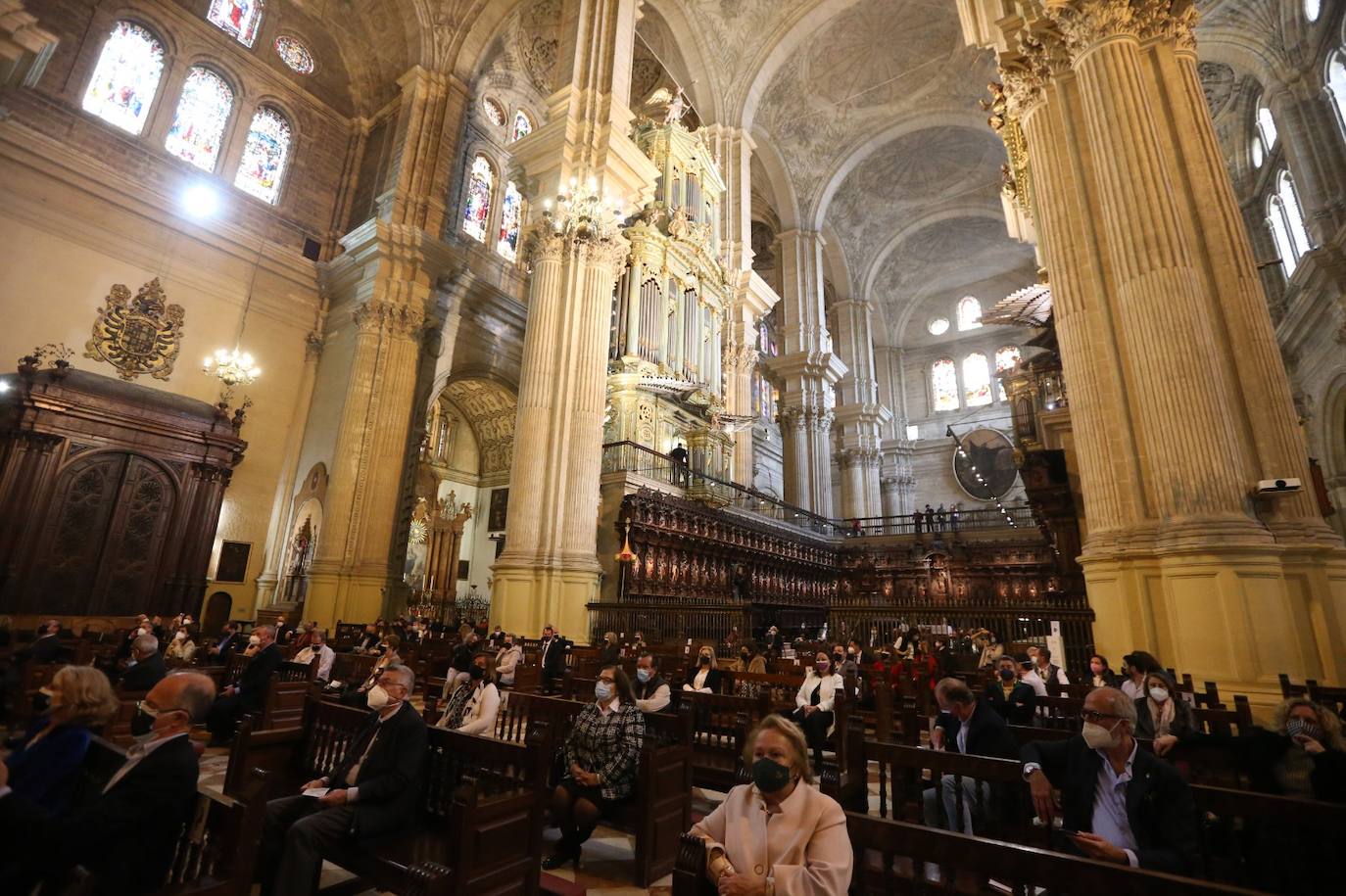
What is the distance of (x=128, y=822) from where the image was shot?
2035 mm

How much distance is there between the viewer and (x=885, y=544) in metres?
22.5

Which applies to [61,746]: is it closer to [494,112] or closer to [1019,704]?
[1019,704]

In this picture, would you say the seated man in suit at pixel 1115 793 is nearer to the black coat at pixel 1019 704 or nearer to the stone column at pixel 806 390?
the black coat at pixel 1019 704

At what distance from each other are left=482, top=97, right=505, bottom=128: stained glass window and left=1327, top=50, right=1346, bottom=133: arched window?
65.7 feet

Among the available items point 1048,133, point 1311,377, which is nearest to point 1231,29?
point 1311,377

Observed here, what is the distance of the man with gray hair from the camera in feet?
17.3

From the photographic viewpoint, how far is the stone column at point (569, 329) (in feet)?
37.5

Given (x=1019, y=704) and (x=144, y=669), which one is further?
(x=144, y=669)

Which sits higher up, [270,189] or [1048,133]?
[270,189]

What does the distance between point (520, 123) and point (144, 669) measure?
757 inches

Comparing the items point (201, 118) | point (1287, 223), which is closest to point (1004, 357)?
point (1287, 223)

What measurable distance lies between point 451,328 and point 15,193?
27.1 feet

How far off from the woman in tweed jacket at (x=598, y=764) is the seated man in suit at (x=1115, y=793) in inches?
82.6

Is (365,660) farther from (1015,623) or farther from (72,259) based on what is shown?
(72,259)
